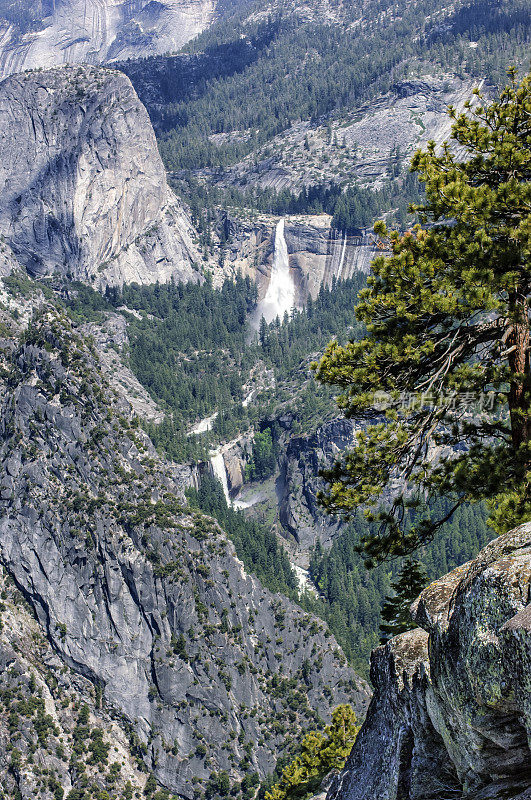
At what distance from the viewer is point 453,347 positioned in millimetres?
23297

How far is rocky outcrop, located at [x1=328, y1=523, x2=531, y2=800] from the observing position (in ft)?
51.6

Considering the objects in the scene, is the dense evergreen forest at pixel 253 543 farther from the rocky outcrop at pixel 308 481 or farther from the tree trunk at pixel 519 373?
the tree trunk at pixel 519 373

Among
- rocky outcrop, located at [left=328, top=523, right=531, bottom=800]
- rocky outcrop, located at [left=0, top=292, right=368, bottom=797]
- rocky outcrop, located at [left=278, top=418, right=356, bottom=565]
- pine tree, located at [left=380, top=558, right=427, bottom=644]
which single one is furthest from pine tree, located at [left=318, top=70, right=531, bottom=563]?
rocky outcrop, located at [left=278, top=418, right=356, bottom=565]

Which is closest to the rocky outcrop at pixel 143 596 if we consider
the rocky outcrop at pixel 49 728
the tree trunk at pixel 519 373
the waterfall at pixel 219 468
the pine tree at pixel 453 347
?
the rocky outcrop at pixel 49 728

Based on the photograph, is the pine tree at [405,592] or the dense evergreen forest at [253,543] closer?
the pine tree at [405,592]

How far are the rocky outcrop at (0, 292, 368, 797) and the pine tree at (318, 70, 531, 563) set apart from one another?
114m

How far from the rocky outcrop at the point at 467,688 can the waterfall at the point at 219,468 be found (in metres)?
168

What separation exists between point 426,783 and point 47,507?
134521mm

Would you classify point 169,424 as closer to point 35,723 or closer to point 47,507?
point 47,507

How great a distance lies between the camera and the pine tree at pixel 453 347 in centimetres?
2161

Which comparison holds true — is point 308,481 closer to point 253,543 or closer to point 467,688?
point 253,543

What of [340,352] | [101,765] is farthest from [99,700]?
[340,352]

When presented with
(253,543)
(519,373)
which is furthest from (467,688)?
(253,543)

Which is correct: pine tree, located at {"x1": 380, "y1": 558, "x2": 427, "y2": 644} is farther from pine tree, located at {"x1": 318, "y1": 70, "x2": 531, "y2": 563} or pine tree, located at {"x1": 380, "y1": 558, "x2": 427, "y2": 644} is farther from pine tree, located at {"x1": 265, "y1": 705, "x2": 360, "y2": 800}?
pine tree, located at {"x1": 265, "y1": 705, "x2": 360, "y2": 800}
